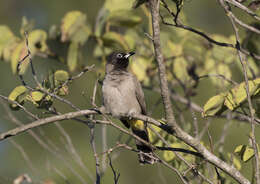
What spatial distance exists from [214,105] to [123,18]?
2411 millimetres

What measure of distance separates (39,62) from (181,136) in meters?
9.19

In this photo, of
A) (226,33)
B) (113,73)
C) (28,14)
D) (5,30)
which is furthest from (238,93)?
(28,14)

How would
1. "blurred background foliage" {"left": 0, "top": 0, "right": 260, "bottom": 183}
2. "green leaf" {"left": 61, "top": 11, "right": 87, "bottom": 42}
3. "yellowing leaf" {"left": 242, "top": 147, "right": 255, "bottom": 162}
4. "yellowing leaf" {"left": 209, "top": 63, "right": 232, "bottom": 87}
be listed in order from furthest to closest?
"yellowing leaf" {"left": 209, "top": 63, "right": 232, "bottom": 87} < "green leaf" {"left": 61, "top": 11, "right": 87, "bottom": 42} < "blurred background foliage" {"left": 0, "top": 0, "right": 260, "bottom": 183} < "yellowing leaf" {"left": 242, "top": 147, "right": 255, "bottom": 162}

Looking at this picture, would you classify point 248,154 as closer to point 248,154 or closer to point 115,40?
point 248,154

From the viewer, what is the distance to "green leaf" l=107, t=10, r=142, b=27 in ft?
18.5

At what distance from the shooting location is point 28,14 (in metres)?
13.7

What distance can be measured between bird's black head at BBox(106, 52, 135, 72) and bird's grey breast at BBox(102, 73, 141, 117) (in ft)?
1.51

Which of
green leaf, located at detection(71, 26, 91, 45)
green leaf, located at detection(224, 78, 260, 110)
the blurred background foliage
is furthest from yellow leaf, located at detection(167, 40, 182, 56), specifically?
green leaf, located at detection(224, 78, 260, 110)

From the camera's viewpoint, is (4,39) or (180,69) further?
(180,69)

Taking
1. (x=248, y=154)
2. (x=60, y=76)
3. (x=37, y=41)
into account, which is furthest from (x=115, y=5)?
(x=248, y=154)

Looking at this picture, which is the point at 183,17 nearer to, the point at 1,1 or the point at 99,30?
the point at 99,30

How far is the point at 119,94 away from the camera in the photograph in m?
5.55

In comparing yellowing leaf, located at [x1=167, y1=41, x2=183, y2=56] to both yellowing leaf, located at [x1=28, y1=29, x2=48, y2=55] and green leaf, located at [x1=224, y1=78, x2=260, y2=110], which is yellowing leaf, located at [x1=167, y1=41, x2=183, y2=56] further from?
green leaf, located at [x1=224, y1=78, x2=260, y2=110]

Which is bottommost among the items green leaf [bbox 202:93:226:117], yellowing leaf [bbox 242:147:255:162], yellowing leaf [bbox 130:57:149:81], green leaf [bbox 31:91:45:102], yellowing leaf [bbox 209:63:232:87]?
yellowing leaf [bbox 242:147:255:162]
